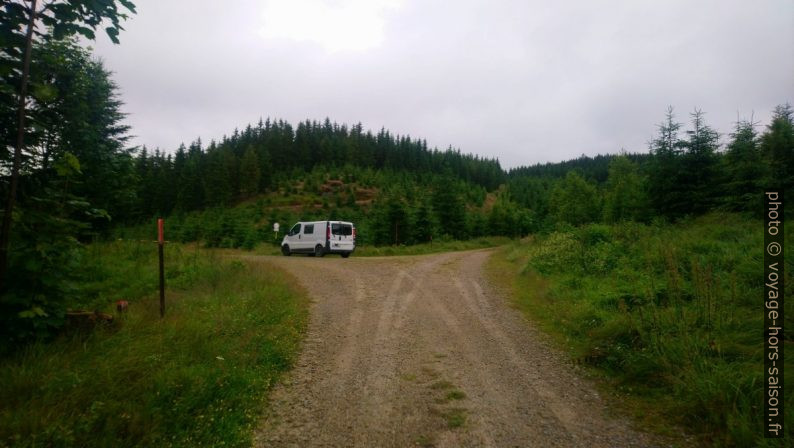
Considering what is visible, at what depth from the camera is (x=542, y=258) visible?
43.2ft

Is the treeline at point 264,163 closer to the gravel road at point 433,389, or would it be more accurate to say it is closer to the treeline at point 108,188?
the treeline at point 108,188

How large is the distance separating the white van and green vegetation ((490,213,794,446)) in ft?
41.6

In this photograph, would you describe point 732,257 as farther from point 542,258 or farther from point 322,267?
point 322,267

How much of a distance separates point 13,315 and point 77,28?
3166 millimetres

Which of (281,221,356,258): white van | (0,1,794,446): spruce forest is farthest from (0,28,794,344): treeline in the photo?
(281,221,356,258): white van

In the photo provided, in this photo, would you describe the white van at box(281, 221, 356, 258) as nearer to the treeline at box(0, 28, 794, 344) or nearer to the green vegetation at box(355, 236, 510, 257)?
the green vegetation at box(355, 236, 510, 257)

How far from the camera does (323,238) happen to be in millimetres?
20750

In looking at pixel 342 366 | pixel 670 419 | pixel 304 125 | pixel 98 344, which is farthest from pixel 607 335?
pixel 304 125

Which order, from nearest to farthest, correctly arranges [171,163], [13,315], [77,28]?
[77,28]
[13,315]
[171,163]

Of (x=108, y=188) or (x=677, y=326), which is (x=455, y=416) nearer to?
(x=677, y=326)

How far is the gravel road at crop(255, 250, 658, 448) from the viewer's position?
131 inches

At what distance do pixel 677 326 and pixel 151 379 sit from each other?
22.5 ft

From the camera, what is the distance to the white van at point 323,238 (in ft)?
67.7

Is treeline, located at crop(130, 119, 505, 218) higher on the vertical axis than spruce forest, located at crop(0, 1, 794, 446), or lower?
higher
